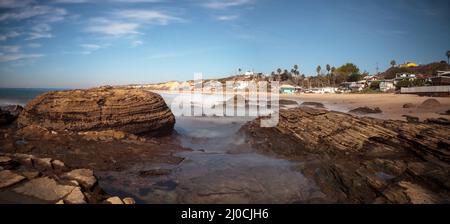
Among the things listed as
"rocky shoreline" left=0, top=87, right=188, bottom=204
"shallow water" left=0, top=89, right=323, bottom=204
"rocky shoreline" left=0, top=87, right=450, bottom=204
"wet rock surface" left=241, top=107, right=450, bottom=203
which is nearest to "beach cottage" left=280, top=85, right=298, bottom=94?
"rocky shoreline" left=0, top=87, right=450, bottom=204

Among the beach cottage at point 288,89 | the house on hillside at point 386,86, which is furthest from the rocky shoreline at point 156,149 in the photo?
the beach cottage at point 288,89

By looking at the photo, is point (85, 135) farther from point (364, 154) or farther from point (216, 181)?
point (364, 154)

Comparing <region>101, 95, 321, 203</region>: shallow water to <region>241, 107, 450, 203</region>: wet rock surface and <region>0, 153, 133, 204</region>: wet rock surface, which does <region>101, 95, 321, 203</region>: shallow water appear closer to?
<region>241, 107, 450, 203</region>: wet rock surface

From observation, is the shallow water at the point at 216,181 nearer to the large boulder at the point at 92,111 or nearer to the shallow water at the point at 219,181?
the shallow water at the point at 219,181

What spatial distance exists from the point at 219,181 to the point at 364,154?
555 centimetres

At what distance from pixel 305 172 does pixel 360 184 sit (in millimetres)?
1945

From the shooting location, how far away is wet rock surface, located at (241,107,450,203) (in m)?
6.66

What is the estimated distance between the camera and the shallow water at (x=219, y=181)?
702cm

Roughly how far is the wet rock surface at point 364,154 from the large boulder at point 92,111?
556 centimetres

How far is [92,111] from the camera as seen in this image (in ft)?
39.4
